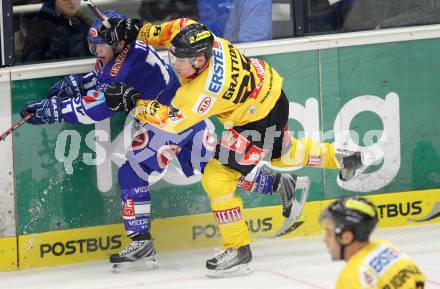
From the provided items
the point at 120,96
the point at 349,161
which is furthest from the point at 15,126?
the point at 349,161

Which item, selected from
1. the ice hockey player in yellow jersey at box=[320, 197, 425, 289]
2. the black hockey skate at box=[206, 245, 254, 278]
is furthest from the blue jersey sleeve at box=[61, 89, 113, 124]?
the ice hockey player in yellow jersey at box=[320, 197, 425, 289]

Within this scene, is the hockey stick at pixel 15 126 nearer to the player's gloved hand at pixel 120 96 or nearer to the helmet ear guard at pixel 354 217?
the player's gloved hand at pixel 120 96

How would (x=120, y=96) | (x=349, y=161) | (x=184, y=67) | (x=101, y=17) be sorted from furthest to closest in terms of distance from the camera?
(x=349, y=161), (x=101, y=17), (x=120, y=96), (x=184, y=67)

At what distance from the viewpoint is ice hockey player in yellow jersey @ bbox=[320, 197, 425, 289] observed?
12.0ft

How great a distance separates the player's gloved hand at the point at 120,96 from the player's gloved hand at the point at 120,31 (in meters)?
0.26

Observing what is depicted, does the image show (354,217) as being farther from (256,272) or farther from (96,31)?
(96,31)

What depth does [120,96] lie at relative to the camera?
5.75m

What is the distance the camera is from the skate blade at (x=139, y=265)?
6.03m

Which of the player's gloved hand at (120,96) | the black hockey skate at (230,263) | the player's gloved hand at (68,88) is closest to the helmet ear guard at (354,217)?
the black hockey skate at (230,263)

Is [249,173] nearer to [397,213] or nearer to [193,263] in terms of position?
[193,263]

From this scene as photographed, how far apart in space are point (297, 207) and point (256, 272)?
0.63 meters

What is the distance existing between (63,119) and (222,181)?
35.0 inches

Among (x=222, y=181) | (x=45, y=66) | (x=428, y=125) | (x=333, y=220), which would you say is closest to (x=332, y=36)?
(x=428, y=125)

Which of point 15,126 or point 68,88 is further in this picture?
point 68,88
